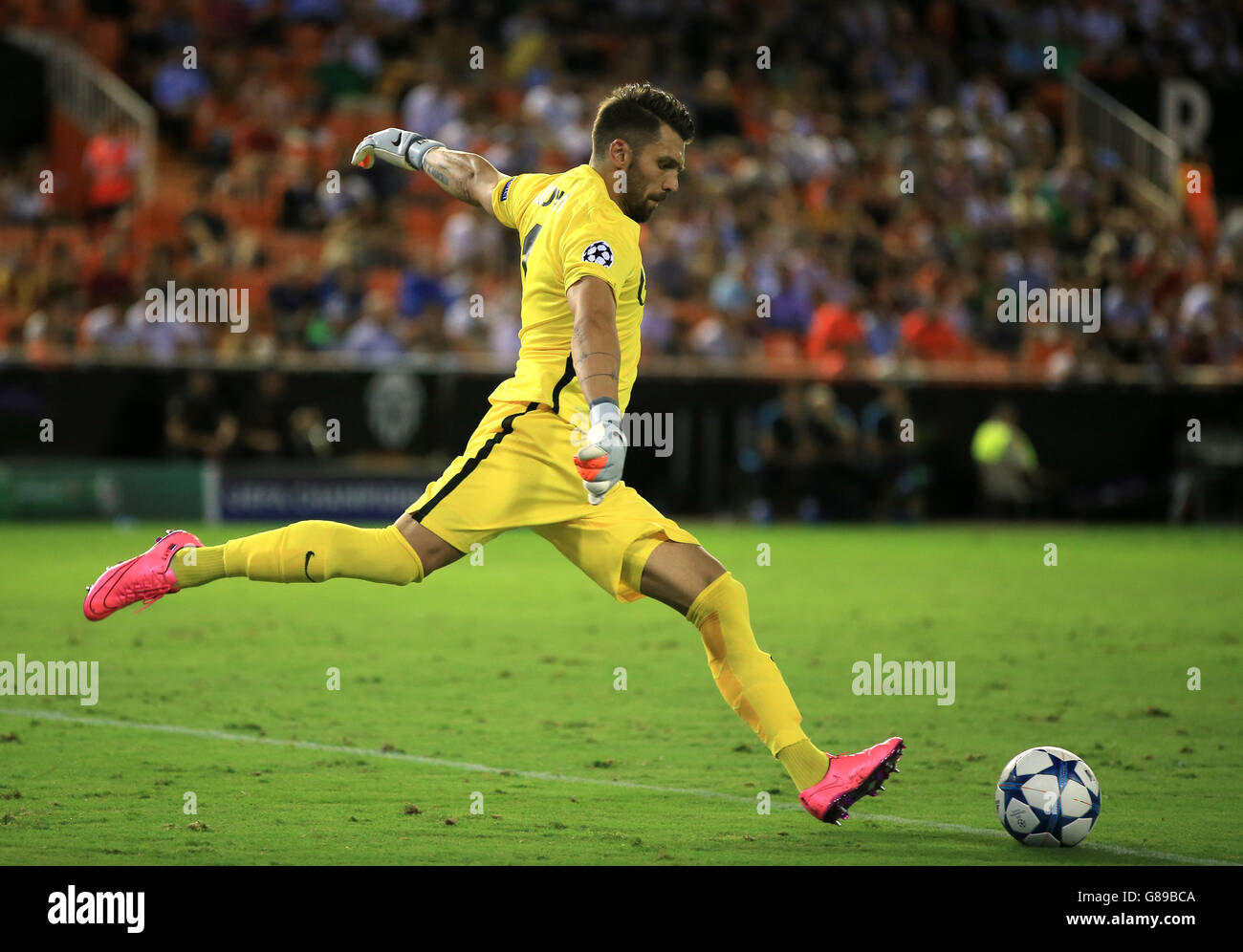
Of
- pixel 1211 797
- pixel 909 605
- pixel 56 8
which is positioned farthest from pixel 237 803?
pixel 56 8

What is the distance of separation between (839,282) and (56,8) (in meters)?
11.4

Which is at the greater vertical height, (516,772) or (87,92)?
(87,92)

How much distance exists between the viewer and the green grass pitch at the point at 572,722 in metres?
6.27

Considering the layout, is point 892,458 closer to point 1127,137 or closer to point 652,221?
point 652,221

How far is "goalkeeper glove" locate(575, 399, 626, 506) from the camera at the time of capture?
5812mm

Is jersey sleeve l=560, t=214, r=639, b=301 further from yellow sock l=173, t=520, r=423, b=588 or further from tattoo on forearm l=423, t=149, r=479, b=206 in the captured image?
yellow sock l=173, t=520, r=423, b=588

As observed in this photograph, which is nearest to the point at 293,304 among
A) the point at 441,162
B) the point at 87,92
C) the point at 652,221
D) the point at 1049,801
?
the point at 652,221

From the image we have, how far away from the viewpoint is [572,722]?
28.7ft

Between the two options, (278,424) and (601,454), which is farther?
(278,424)

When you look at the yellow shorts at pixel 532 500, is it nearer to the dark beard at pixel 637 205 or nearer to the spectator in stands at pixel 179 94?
the dark beard at pixel 637 205

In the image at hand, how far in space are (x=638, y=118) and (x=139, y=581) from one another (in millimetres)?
2609

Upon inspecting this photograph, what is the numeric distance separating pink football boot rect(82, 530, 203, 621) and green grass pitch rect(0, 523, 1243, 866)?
0.75m

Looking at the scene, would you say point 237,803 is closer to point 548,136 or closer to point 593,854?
point 593,854

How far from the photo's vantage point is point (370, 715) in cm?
880
